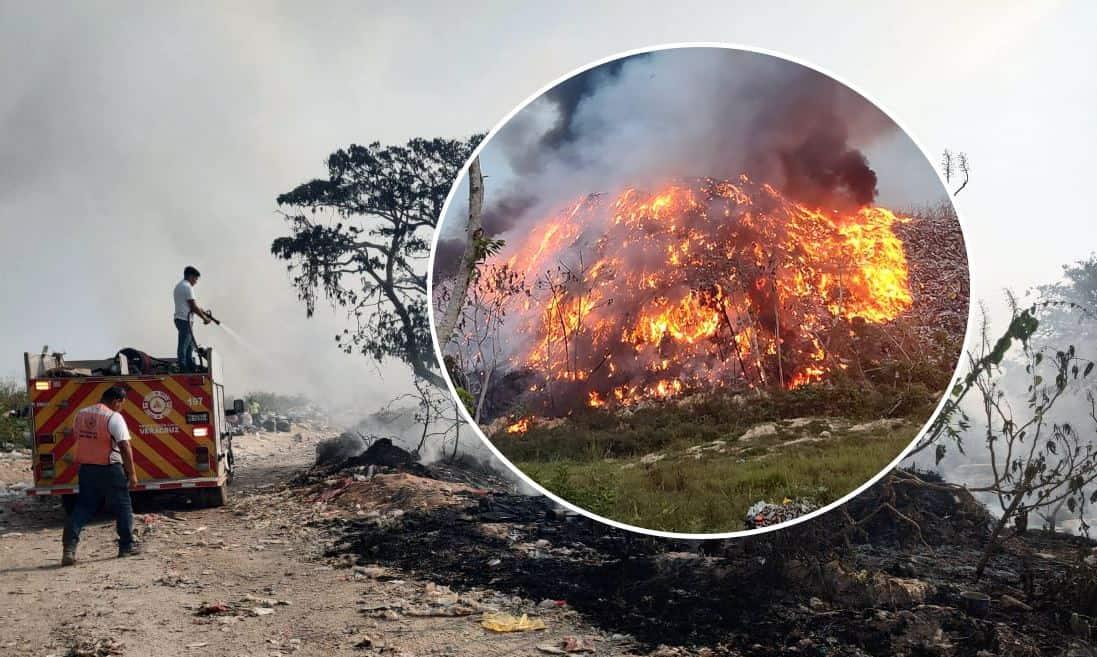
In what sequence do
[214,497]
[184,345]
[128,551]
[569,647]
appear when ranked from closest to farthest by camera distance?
[569,647] < [128,551] < [184,345] < [214,497]

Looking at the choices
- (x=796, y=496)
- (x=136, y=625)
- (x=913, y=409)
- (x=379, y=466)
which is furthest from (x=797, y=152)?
(x=379, y=466)

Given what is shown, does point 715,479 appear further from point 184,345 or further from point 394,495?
point 184,345

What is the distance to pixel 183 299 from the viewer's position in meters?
11.1

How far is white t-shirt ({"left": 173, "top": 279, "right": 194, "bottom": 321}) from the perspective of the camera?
11016 mm

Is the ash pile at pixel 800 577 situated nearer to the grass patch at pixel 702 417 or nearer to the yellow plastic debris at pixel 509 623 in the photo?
the yellow plastic debris at pixel 509 623

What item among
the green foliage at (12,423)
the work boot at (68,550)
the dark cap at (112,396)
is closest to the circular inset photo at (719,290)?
the dark cap at (112,396)

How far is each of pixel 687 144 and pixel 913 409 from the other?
1.41 metres

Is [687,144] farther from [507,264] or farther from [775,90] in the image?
[507,264]

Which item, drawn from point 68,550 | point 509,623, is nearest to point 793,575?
point 509,623

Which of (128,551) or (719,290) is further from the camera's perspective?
(128,551)

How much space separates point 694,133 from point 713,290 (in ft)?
2.06

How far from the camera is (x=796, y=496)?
3.53 m

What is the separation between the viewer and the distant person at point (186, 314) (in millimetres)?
10969

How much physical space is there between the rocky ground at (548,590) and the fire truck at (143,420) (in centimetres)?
94
